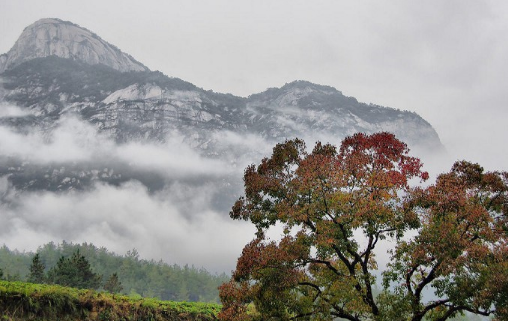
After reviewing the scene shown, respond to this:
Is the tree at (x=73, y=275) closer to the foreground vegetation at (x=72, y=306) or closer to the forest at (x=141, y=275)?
the foreground vegetation at (x=72, y=306)

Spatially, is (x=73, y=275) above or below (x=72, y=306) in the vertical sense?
above

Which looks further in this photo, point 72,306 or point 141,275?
point 141,275

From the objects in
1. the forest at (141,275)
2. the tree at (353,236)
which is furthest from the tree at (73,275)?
the forest at (141,275)

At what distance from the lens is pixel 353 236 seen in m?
17.2

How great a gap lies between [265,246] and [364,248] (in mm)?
4290

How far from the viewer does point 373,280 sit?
17328mm

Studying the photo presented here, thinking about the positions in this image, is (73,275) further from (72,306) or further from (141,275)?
(141,275)

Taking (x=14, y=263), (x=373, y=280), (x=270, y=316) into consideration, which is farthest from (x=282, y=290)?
(x=14, y=263)

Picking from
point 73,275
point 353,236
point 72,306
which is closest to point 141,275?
point 73,275

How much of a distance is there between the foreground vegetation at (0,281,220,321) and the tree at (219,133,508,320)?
801 cm

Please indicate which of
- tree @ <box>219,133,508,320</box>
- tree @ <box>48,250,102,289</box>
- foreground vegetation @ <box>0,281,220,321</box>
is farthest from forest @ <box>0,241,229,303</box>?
tree @ <box>219,133,508,320</box>

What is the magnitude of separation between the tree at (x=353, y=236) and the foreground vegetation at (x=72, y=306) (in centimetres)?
801

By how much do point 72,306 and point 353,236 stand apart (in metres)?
14.4

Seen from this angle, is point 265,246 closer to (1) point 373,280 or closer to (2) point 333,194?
(2) point 333,194
